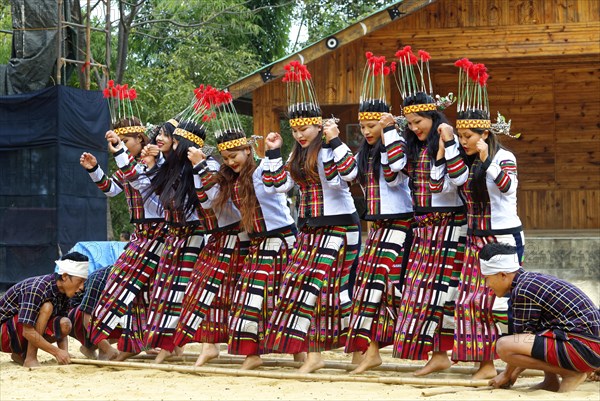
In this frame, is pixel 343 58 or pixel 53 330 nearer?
pixel 53 330

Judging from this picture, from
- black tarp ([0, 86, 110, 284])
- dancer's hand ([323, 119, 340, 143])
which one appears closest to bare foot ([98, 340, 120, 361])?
dancer's hand ([323, 119, 340, 143])

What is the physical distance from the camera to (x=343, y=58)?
14078 mm

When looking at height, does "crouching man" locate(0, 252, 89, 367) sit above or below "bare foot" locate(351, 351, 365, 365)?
above

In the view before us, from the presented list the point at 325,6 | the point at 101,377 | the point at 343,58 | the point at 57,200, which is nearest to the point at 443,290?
the point at 101,377

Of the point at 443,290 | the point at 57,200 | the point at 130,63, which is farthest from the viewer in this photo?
the point at 130,63

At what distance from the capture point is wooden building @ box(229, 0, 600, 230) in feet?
44.8

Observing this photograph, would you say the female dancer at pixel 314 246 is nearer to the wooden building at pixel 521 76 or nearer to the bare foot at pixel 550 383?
the bare foot at pixel 550 383

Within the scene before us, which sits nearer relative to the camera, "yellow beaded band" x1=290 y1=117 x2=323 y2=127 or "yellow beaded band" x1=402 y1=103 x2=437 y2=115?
"yellow beaded band" x1=402 y1=103 x2=437 y2=115

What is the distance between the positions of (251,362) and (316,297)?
26.3 inches

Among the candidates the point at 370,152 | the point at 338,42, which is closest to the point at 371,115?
the point at 370,152

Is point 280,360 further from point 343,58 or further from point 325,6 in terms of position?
point 325,6

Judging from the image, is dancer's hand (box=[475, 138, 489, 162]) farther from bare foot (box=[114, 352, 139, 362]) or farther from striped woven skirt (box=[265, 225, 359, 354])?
bare foot (box=[114, 352, 139, 362])

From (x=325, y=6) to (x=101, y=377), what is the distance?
57.2 ft

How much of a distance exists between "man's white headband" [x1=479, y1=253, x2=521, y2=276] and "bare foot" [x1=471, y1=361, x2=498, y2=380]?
77 cm
